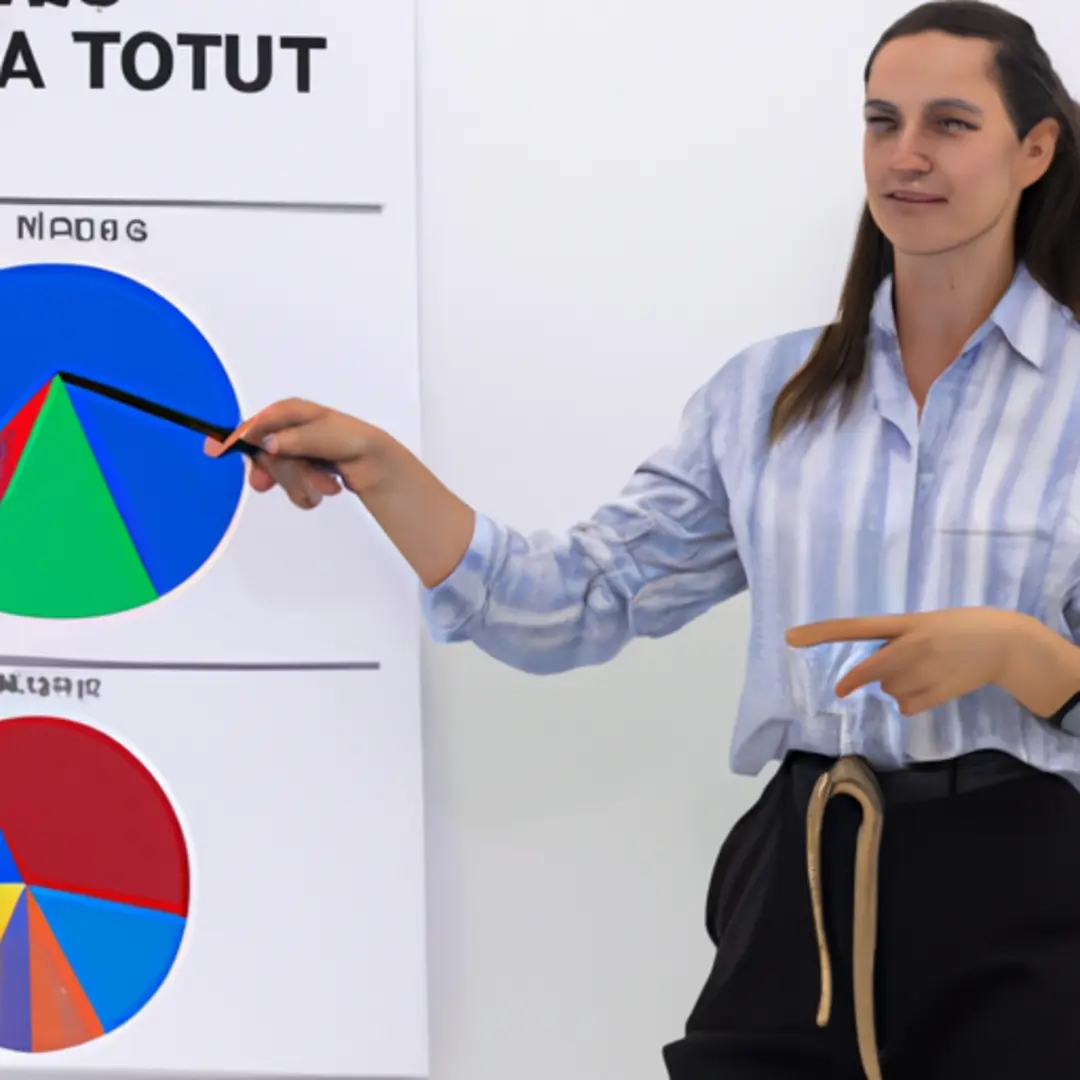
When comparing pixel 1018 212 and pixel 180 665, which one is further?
pixel 180 665

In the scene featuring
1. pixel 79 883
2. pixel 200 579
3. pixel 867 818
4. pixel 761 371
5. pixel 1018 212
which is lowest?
pixel 79 883

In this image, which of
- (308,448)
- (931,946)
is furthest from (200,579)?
(931,946)

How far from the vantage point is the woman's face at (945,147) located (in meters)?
0.95

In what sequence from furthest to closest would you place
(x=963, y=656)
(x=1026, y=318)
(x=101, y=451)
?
(x=101, y=451) → (x=1026, y=318) → (x=963, y=656)

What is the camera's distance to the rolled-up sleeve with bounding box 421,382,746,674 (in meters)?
1.04

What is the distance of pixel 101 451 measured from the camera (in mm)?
1169

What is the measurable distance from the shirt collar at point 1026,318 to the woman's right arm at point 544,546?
0.65ft

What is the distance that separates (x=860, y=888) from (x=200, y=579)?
1.80ft

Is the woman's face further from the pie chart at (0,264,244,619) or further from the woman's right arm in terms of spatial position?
the pie chart at (0,264,244,619)

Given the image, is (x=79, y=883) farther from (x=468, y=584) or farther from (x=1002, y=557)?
(x=1002, y=557)

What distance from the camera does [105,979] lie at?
117cm

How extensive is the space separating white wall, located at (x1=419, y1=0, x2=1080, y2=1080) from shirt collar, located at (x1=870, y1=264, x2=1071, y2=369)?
0.27 m

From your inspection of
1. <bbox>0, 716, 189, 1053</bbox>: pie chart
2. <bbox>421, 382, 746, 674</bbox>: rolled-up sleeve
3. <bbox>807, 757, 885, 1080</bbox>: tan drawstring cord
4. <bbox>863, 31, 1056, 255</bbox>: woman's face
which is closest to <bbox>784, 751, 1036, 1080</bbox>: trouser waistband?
<bbox>807, 757, 885, 1080</bbox>: tan drawstring cord

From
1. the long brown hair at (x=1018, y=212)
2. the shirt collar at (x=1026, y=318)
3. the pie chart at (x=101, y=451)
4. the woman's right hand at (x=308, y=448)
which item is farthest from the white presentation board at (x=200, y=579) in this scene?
the shirt collar at (x=1026, y=318)
